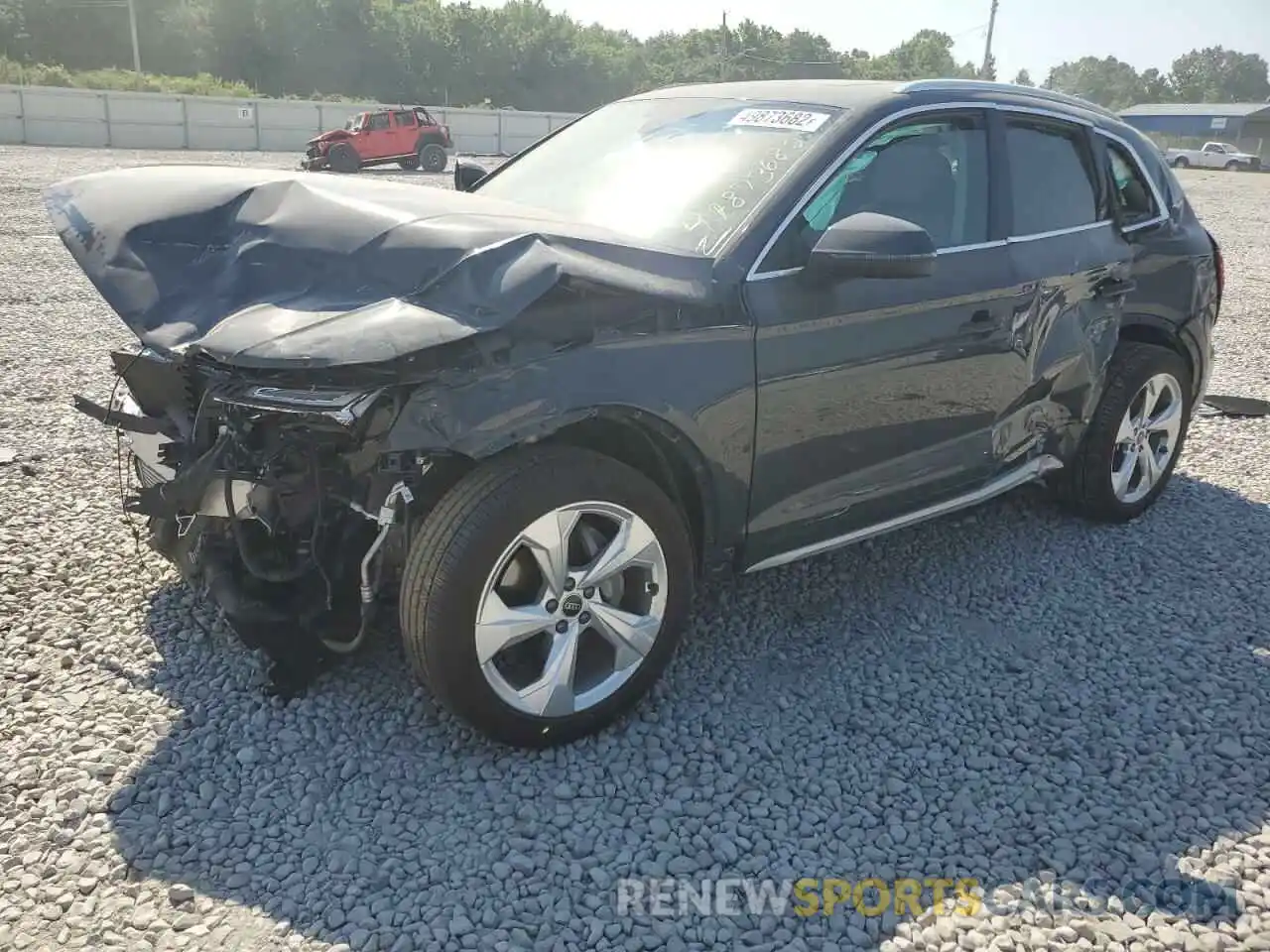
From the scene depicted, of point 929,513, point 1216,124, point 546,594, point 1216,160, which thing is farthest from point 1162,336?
point 1216,124

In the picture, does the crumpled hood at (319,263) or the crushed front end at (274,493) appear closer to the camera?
the crumpled hood at (319,263)

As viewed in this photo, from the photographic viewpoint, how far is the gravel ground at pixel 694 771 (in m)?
2.33

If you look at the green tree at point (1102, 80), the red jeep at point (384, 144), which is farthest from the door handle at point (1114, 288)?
the green tree at point (1102, 80)

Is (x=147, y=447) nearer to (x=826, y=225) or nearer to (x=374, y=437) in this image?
(x=374, y=437)

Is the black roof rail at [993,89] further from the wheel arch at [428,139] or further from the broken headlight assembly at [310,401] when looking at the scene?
the wheel arch at [428,139]

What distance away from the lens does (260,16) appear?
2665 inches

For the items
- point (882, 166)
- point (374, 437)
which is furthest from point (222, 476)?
point (882, 166)

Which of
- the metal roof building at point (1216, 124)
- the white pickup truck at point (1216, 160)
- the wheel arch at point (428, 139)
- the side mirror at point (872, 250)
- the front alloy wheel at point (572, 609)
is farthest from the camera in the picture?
the metal roof building at point (1216, 124)

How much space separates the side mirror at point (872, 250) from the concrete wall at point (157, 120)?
87.1 feet

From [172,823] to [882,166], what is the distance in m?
2.91

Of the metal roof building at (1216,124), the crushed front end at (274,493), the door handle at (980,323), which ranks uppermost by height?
the metal roof building at (1216,124)

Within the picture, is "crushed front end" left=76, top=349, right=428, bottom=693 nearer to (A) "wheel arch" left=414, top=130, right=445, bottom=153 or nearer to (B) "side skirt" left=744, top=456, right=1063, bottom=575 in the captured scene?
(B) "side skirt" left=744, top=456, right=1063, bottom=575

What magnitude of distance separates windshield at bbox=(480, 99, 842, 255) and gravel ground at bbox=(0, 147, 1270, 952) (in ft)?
4.63

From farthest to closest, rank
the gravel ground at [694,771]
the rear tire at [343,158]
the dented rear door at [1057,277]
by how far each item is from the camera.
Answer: the rear tire at [343,158]
the dented rear door at [1057,277]
the gravel ground at [694,771]
